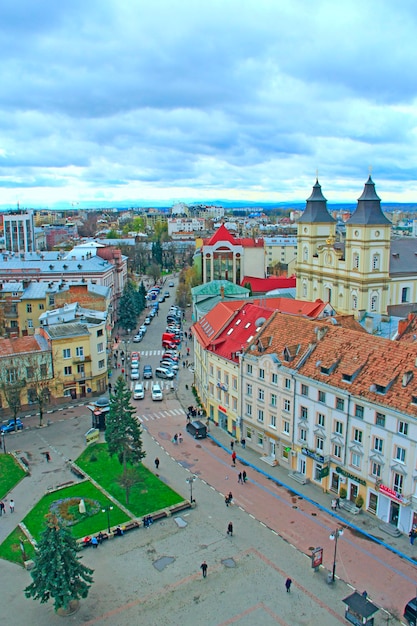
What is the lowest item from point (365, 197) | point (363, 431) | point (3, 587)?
point (3, 587)

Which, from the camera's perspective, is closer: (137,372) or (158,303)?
(137,372)

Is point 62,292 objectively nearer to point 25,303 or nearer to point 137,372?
point 25,303

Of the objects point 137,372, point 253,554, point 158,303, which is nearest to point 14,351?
point 137,372

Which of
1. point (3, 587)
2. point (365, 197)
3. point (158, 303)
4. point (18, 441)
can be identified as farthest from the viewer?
point (158, 303)

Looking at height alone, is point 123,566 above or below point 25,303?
below

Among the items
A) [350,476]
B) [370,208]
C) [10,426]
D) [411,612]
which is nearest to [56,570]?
[411,612]

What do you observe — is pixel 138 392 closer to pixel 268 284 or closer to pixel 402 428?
pixel 402 428

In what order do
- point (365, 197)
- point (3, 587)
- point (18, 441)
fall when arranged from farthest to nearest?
1. point (365, 197)
2. point (18, 441)
3. point (3, 587)

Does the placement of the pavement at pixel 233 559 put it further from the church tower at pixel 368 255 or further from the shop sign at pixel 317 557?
the church tower at pixel 368 255
